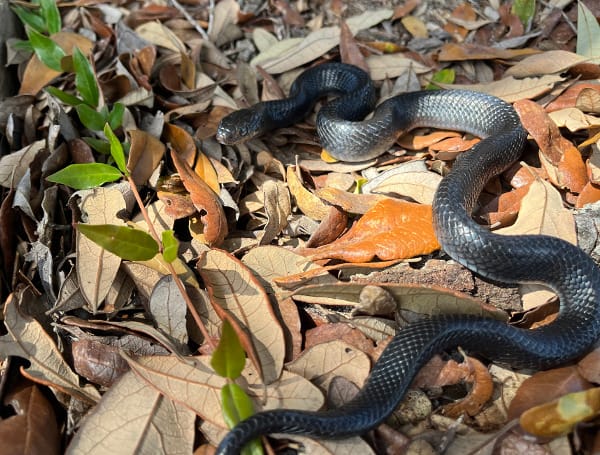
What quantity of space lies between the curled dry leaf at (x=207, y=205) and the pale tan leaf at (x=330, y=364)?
1292 millimetres

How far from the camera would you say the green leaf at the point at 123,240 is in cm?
359

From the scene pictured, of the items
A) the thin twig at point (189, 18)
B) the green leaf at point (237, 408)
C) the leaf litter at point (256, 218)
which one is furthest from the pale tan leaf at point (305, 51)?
the green leaf at point (237, 408)

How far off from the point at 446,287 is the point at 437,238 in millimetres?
433

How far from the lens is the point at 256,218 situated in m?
5.00

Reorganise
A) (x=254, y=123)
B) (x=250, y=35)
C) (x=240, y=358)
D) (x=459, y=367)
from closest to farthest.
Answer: (x=240, y=358) → (x=459, y=367) → (x=254, y=123) → (x=250, y=35)

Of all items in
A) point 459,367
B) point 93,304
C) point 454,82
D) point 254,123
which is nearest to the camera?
point 459,367

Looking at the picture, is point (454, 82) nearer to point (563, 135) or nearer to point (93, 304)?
point (563, 135)

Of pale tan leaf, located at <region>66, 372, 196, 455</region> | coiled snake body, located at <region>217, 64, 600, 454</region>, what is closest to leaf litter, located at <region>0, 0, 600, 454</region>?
pale tan leaf, located at <region>66, 372, 196, 455</region>

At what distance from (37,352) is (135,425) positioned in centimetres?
101

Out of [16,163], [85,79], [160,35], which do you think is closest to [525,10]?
[160,35]

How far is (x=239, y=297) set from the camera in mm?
4109

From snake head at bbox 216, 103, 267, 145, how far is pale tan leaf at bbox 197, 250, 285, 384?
1.52m

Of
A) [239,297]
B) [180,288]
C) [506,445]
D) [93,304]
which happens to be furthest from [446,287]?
[93,304]

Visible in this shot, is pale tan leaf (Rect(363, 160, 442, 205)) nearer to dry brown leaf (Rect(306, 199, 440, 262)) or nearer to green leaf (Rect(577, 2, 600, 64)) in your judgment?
dry brown leaf (Rect(306, 199, 440, 262))
